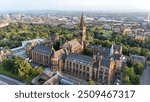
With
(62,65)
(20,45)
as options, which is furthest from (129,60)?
(20,45)

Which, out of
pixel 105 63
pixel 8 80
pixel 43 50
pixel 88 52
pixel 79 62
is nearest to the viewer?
pixel 105 63

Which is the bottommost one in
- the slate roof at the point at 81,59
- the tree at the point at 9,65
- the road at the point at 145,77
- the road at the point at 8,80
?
the road at the point at 8,80

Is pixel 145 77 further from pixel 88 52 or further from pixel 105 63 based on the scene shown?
pixel 88 52

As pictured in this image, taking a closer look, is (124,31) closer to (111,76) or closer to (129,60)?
(129,60)

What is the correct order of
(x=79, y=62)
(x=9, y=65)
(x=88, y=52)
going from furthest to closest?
(x=88, y=52)
(x=9, y=65)
(x=79, y=62)

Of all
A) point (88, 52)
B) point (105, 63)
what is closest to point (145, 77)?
point (105, 63)

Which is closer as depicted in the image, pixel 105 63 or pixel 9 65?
pixel 105 63

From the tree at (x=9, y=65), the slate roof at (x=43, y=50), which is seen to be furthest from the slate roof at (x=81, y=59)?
the tree at (x=9, y=65)

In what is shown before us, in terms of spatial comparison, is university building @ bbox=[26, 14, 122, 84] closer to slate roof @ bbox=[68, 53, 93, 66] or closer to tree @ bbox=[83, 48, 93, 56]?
slate roof @ bbox=[68, 53, 93, 66]

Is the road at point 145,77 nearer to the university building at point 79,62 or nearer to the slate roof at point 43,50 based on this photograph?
the university building at point 79,62

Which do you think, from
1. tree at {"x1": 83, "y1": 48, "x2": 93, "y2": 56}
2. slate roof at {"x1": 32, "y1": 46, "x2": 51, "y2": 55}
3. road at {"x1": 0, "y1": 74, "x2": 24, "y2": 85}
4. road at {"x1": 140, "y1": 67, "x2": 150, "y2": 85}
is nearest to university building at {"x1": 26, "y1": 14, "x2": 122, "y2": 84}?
slate roof at {"x1": 32, "y1": 46, "x2": 51, "y2": 55}

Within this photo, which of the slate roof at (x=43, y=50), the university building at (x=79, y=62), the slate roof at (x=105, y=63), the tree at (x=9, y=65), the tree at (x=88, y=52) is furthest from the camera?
the tree at (x=88, y=52)
